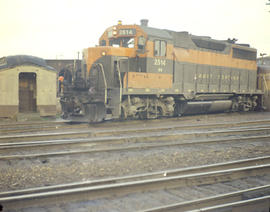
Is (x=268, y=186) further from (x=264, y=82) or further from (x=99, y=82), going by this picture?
(x=264, y=82)

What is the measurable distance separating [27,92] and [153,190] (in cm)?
1187

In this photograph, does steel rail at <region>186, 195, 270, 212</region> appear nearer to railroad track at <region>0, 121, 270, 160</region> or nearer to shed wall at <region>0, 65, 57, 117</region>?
railroad track at <region>0, 121, 270, 160</region>

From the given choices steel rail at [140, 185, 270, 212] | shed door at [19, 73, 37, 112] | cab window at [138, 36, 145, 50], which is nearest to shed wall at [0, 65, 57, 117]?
shed door at [19, 73, 37, 112]

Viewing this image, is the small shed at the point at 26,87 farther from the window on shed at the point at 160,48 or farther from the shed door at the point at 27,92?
the window on shed at the point at 160,48

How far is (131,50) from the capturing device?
11.6 metres

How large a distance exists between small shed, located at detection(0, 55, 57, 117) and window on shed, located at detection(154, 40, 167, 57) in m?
5.65

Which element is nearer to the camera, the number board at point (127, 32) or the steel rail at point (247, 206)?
the steel rail at point (247, 206)

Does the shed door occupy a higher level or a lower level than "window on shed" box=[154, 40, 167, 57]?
lower

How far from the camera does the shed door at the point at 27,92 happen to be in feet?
47.4

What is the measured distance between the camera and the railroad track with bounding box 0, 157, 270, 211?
12.2ft

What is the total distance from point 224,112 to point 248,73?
293 centimetres

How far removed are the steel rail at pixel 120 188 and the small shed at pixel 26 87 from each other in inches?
408

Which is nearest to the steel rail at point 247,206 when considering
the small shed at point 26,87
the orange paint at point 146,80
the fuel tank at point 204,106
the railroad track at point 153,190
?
the railroad track at point 153,190

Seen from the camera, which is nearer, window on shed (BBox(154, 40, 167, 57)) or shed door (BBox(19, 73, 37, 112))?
window on shed (BBox(154, 40, 167, 57))
